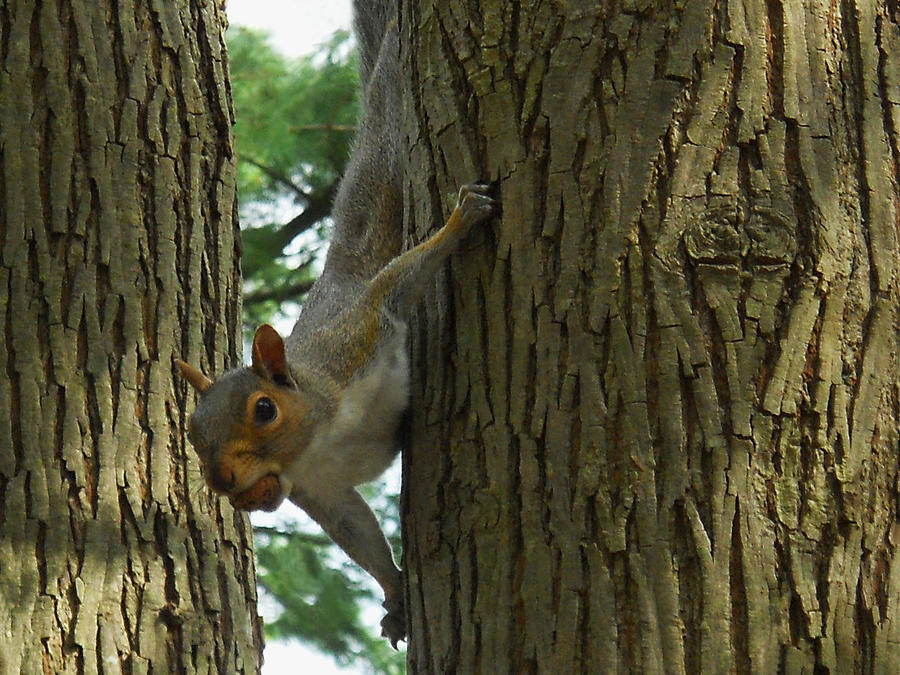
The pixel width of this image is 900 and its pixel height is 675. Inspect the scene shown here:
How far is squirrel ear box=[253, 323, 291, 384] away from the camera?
2.79 meters

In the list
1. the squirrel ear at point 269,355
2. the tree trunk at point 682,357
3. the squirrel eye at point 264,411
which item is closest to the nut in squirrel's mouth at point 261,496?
the squirrel eye at point 264,411

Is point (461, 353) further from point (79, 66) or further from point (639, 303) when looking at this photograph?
point (79, 66)

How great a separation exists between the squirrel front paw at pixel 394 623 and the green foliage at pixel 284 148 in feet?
11.5

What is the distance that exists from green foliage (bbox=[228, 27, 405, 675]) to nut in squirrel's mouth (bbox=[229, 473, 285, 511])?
3.47 m

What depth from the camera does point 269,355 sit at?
281 cm

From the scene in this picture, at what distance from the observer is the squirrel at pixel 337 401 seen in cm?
263

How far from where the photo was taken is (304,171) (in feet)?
→ 20.9

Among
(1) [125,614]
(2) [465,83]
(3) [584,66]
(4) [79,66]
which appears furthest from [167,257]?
(3) [584,66]

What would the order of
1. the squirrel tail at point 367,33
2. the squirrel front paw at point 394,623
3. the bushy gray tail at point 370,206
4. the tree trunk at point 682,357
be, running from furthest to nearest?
the squirrel tail at point 367,33
the bushy gray tail at point 370,206
the squirrel front paw at point 394,623
the tree trunk at point 682,357

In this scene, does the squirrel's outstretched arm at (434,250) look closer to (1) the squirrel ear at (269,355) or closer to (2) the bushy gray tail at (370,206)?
(1) the squirrel ear at (269,355)

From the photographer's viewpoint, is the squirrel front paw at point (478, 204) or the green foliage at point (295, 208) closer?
the squirrel front paw at point (478, 204)

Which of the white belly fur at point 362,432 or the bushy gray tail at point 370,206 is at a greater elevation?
the bushy gray tail at point 370,206

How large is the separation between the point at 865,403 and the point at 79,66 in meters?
2.70

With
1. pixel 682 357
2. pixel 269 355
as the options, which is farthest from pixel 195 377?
pixel 682 357
